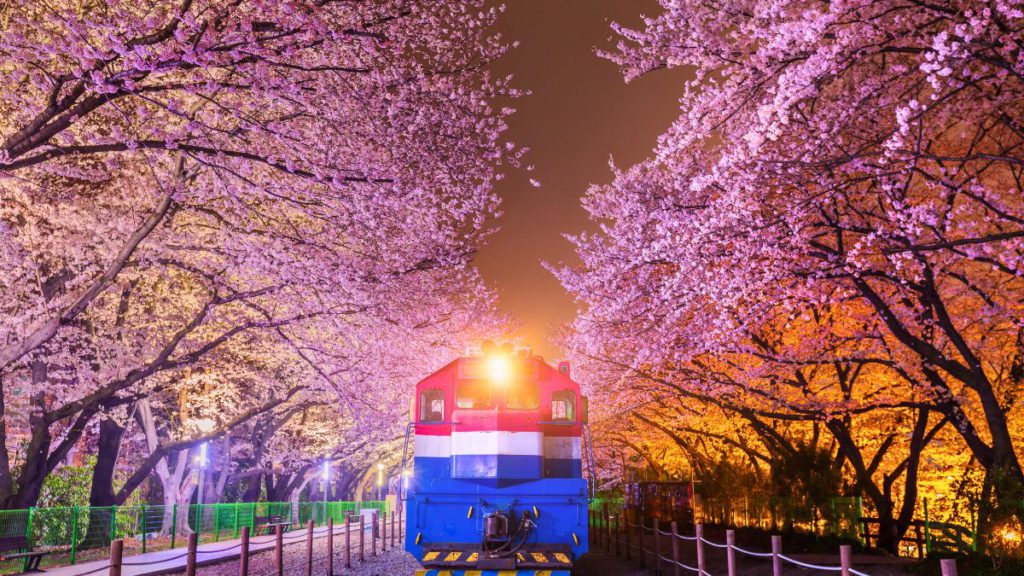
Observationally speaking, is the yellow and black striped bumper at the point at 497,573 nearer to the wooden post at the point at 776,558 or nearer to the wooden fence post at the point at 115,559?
the wooden post at the point at 776,558

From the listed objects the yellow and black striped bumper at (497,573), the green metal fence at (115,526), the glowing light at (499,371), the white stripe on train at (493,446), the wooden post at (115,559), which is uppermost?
the glowing light at (499,371)

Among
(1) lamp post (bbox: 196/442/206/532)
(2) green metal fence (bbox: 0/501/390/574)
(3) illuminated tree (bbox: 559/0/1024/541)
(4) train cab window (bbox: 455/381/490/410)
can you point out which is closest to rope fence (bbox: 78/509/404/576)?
(2) green metal fence (bbox: 0/501/390/574)

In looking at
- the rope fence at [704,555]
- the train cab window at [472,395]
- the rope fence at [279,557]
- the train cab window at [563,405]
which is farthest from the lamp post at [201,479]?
the train cab window at [563,405]

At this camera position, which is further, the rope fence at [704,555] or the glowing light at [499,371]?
the glowing light at [499,371]

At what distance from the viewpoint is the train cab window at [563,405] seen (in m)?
10.5

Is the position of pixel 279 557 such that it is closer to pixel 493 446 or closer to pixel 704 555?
pixel 493 446

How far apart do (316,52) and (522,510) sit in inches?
303

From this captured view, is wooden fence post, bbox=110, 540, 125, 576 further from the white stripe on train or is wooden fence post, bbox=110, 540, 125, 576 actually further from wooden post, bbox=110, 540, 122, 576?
the white stripe on train

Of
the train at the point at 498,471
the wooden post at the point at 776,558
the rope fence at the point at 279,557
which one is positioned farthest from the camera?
the train at the point at 498,471

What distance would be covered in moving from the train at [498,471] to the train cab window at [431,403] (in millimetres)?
15

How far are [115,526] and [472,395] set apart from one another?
14.8 metres

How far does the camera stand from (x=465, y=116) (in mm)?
12789

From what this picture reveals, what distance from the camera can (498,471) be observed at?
9758mm

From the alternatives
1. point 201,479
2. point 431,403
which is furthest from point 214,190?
point 201,479
